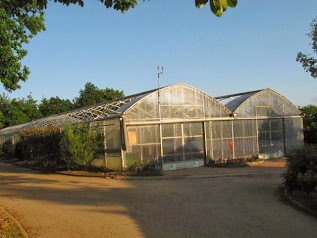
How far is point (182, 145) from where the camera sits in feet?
75.0

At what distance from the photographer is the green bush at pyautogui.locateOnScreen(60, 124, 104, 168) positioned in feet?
68.1

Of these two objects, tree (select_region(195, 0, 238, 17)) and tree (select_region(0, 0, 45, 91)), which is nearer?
tree (select_region(195, 0, 238, 17))

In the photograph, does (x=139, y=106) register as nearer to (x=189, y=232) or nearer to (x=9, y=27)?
(x=9, y=27)

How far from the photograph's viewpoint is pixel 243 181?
16.5 meters

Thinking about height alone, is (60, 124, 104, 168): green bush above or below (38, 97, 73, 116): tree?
below

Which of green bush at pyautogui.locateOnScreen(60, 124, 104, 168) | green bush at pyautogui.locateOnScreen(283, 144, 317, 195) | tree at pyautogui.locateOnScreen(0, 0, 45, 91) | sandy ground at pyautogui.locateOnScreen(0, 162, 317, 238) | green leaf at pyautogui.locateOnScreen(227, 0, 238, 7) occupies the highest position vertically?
tree at pyautogui.locateOnScreen(0, 0, 45, 91)

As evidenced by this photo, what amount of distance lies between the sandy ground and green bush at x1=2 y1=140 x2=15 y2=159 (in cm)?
2210

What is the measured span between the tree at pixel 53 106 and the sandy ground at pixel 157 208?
4096cm

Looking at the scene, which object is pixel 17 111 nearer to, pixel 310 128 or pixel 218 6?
pixel 310 128

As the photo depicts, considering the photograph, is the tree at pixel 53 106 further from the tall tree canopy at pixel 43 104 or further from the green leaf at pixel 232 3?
the green leaf at pixel 232 3

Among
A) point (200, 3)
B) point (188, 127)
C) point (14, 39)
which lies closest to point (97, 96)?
point (188, 127)

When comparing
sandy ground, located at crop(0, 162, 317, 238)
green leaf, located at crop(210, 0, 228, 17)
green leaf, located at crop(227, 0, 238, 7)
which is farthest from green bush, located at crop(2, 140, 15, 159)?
green leaf, located at crop(227, 0, 238, 7)

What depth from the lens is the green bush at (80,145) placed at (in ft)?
68.1

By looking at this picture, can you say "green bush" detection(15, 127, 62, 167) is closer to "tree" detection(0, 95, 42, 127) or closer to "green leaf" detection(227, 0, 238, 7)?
"green leaf" detection(227, 0, 238, 7)
